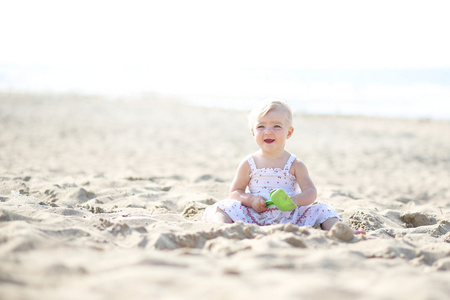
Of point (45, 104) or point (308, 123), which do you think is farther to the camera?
point (45, 104)

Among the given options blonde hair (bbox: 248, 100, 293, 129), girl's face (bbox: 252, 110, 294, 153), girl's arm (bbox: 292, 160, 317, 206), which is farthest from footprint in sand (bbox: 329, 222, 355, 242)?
blonde hair (bbox: 248, 100, 293, 129)

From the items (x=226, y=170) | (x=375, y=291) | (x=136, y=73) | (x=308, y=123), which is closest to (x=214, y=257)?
(x=375, y=291)

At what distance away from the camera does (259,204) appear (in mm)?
3154

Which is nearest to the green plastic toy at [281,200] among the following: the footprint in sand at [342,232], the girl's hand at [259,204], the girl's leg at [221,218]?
the girl's hand at [259,204]

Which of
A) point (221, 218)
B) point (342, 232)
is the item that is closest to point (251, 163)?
point (221, 218)

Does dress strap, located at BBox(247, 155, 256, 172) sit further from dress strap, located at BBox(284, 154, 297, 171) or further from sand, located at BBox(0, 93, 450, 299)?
sand, located at BBox(0, 93, 450, 299)

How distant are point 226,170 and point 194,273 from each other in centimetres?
472

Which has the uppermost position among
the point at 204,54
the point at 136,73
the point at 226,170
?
the point at 204,54

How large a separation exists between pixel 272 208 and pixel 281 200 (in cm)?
21

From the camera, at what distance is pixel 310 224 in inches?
125

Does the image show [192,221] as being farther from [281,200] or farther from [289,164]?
[289,164]

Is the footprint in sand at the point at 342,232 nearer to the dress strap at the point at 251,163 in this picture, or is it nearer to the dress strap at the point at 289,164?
the dress strap at the point at 289,164

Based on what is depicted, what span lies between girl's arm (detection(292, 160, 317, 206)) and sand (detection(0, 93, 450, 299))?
0.48 m

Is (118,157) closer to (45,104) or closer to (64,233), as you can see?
(64,233)
